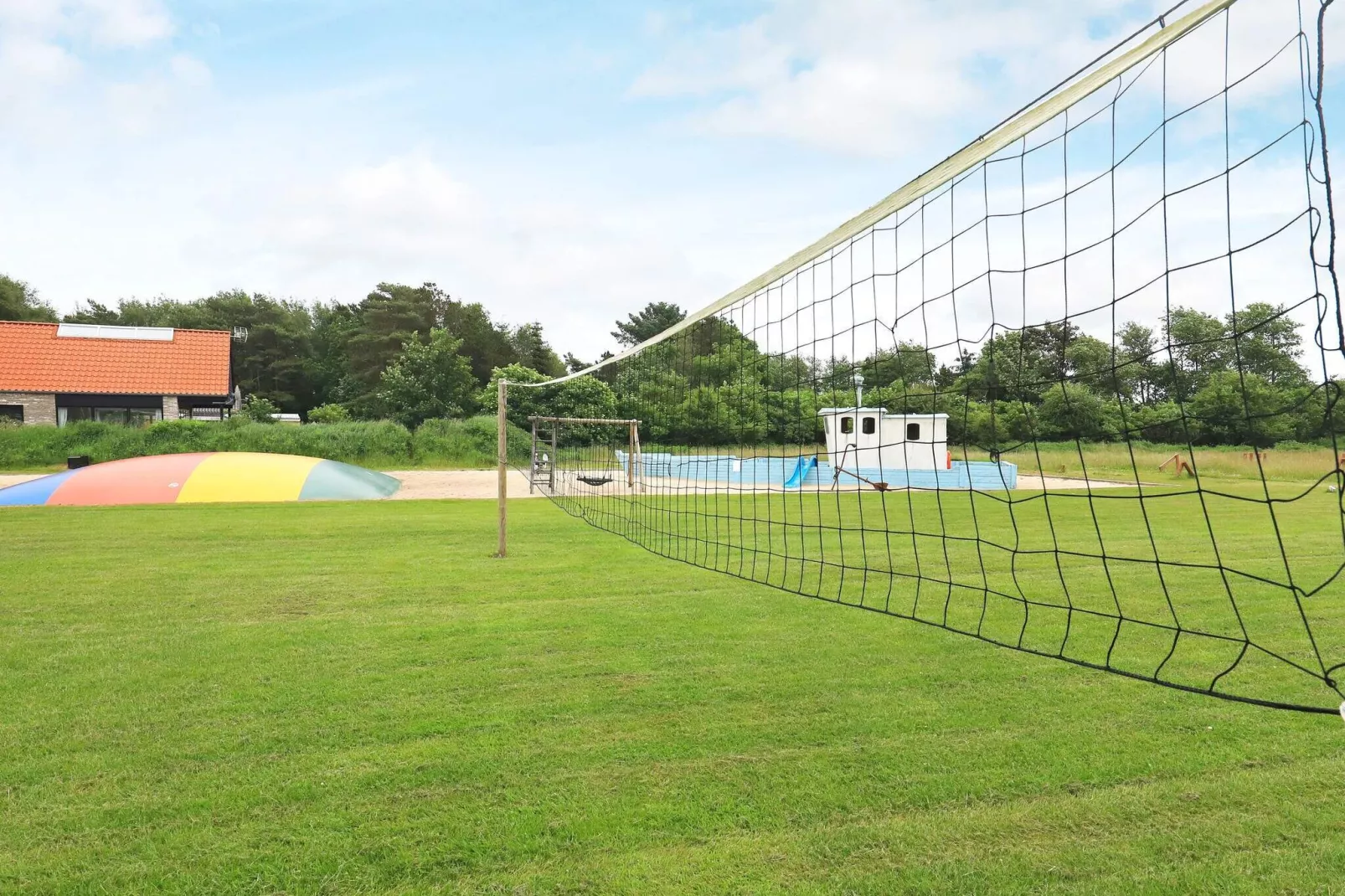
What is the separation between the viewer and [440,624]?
4453 millimetres

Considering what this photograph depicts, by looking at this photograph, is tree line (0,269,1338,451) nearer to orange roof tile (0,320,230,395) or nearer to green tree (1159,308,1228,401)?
green tree (1159,308,1228,401)

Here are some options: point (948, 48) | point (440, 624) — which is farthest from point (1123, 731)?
point (948, 48)

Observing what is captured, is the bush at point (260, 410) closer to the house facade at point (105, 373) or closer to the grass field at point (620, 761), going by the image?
the house facade at point (105, 373)

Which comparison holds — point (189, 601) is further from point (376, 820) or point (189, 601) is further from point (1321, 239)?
point (1321, 239)

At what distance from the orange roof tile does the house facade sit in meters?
0.02

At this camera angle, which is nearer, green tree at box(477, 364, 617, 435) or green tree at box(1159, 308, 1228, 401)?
green tree at box(1159, 308, 1228, 401)

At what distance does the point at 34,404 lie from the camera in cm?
2181

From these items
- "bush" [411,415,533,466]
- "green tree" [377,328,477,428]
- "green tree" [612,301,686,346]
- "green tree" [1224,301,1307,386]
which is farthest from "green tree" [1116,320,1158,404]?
"green tree" [612,301,686,346]

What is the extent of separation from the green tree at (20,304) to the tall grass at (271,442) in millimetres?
19169

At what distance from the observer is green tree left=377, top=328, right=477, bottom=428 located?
2705 cm

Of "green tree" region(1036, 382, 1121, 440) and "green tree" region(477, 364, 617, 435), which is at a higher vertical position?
"green tree" region(477, 364, 617, 435)

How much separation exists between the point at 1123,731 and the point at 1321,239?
178cm

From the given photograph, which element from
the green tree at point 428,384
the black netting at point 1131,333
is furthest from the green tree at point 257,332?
the black netting at point 1131,333

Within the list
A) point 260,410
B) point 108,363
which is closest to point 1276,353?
point 260,410
